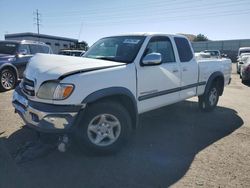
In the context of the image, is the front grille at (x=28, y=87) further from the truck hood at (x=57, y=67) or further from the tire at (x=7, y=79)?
the tire at (x=7, y=79)

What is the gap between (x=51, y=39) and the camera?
50.0 meters

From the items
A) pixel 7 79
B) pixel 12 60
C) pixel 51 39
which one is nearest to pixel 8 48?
pixel 12 60

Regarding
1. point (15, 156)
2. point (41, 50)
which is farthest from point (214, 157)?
point (41, 50)

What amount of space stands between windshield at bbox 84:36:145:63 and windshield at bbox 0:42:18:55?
6.11m

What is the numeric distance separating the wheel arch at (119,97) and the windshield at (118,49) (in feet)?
2.03

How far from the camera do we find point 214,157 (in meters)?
4.54

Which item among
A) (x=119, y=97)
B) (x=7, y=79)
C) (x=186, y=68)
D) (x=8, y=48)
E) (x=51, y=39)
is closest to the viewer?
(x=119, y=97)

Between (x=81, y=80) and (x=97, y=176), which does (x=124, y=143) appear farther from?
(x=81, y=80)

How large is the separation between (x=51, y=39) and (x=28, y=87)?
157 feet

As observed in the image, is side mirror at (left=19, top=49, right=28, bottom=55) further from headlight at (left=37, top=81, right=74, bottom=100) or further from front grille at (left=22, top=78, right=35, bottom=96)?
headlight at (left=37, top=81, right=74, bottom=100)

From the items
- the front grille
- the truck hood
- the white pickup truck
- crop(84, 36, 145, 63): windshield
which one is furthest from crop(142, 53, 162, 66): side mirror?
the front grille

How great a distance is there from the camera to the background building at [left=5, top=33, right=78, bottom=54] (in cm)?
4666

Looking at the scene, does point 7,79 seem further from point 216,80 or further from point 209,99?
point 216,80

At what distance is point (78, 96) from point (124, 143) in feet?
3.86
